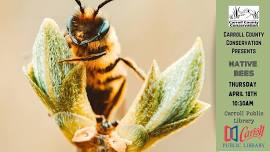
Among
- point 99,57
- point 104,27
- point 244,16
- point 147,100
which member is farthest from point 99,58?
point 244,16

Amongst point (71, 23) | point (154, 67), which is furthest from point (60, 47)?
point (154, 67)

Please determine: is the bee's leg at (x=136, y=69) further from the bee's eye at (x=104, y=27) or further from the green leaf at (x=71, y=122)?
the green leaf at (x=71, y=122)

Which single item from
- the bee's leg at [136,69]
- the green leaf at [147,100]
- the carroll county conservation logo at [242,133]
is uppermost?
the bee's leg at [136,69]

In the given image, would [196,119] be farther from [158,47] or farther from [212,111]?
[158,47]

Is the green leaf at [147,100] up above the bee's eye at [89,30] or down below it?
below

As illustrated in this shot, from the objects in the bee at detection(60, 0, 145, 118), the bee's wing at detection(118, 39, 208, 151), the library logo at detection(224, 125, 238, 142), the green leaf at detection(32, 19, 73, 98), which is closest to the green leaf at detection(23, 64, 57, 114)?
the green leaf at detection(32, 19, 73, 98)

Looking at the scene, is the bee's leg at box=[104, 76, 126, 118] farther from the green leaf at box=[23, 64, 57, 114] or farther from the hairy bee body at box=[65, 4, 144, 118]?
the green leaf at box=[23, 64, 57, 114]

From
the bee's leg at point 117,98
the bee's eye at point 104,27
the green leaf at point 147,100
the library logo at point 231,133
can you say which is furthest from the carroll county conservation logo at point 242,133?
the bee's eye at point 104,27

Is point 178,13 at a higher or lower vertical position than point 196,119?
higher

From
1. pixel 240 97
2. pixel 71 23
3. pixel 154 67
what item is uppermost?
pixel 71 23
